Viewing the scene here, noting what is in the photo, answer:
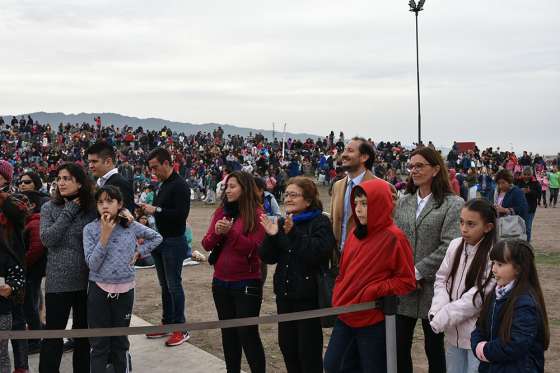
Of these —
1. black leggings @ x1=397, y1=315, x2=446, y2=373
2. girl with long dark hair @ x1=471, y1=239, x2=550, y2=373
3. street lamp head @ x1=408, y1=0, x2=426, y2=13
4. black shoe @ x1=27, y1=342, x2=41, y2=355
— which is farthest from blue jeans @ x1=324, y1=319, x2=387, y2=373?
street lamp head @ x1=408, y1=0, x2=426, y2=13

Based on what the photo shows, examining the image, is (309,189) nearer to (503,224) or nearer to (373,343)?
(373,343)

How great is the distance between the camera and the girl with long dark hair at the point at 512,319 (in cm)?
326

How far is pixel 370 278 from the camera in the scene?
152 inches

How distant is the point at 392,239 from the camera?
12.5 ft

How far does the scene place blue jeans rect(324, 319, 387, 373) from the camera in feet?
12.5

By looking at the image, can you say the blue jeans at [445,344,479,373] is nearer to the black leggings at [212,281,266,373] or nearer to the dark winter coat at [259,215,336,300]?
the dark winter coat at [259,215,336,300]

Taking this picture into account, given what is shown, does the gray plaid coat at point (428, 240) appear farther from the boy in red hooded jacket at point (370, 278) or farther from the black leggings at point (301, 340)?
the black leggings at point (301, 340)

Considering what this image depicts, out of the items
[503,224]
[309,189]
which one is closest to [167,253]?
[309,189]

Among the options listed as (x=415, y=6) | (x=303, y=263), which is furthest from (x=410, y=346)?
(x=415, y=6)

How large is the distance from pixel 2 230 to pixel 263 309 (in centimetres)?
383

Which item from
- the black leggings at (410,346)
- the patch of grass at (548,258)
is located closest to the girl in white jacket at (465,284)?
the black leggings at (410,346)

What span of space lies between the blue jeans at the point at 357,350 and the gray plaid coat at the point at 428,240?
1.44 feet

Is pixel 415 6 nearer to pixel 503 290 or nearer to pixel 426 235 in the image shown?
pixel 426 235

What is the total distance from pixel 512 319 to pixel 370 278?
2.94 ft
